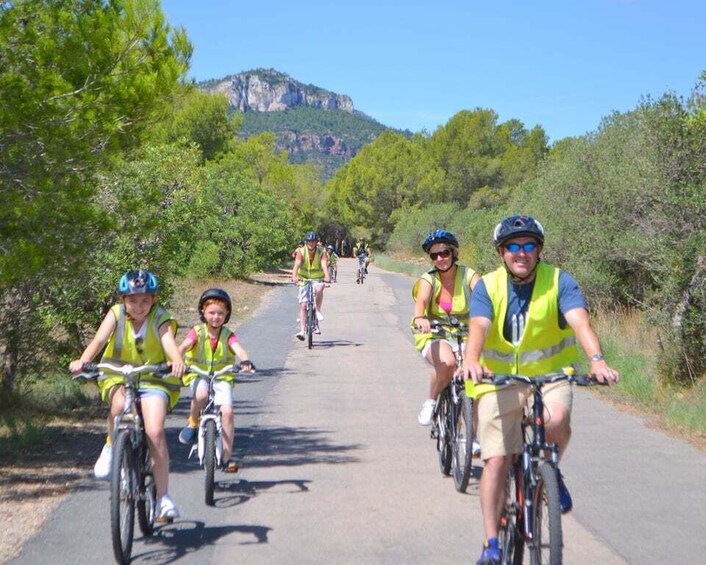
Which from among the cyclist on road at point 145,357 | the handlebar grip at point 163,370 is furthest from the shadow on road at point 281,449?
the handlebar grip at point 163,370

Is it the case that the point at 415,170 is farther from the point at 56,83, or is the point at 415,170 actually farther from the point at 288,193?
the point at 56,83

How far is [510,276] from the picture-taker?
5230 mm

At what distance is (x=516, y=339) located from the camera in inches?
205

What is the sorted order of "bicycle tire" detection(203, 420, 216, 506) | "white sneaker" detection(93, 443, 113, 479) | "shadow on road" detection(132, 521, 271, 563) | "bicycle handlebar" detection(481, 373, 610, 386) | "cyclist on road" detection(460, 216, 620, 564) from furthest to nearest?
"bicycle tire" detection(203, 420, 216, 506), "white sneaker" detection(93, 443, 113, 479), "shadow on road" detection(132, 521, 271, 563), "cyclist on road" detection(460, 216, 620, 564), "bicycle handlebar" detection(481, 373, 610, 386)

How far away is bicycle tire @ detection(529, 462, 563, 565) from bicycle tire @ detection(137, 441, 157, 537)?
96.8 inches

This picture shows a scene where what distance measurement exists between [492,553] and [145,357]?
257cm

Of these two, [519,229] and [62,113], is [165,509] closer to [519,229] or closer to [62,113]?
[519,229]

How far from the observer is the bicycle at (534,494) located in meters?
4.59

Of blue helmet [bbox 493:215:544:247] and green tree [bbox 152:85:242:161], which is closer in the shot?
blue helmet [bbox 493:215:544:247]

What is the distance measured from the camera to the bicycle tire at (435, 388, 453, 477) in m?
8.16

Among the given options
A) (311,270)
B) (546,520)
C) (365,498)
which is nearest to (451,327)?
(365,498)

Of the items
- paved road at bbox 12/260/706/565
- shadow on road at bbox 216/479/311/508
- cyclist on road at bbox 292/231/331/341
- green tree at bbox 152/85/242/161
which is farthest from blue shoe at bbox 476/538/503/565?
green tree at bbox 152/85/242/161

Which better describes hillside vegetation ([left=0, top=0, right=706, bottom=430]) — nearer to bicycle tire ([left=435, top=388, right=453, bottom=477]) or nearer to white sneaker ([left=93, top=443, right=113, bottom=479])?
white sneaker ([left=93, top=443, right=113, bottom=479])

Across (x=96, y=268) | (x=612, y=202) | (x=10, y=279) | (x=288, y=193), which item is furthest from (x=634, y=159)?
(x=288, y=193)
